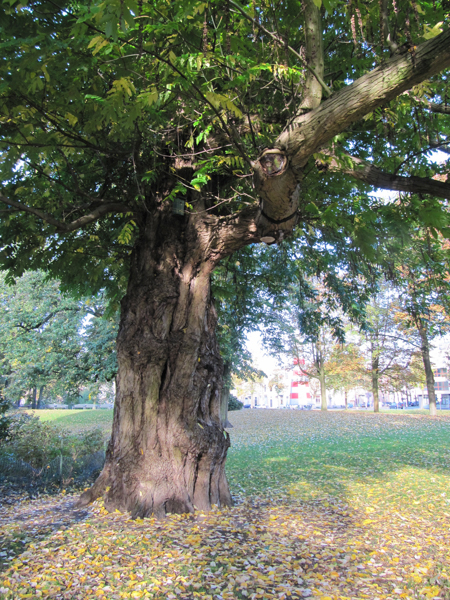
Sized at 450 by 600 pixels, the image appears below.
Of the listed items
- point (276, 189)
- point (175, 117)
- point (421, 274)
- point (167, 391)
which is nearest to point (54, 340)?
point (167, 391)

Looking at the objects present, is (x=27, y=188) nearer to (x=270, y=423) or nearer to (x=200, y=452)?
(x=200, y=452)

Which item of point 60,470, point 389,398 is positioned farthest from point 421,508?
point 389,398

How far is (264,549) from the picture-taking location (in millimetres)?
3840

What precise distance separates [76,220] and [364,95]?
3722 millimetres

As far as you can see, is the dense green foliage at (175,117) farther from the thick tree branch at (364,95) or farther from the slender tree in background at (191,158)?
the thick tree branch at (364,95)

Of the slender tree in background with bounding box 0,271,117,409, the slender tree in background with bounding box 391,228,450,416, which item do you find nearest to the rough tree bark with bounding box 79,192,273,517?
the slender tree in background with bounding box 391,228,450,416

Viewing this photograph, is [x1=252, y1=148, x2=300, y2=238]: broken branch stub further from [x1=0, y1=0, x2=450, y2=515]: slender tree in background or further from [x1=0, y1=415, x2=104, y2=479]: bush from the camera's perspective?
[x1=0, y1=415, x2=104, y2=479]: bush

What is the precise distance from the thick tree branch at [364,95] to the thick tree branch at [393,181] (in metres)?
0.96

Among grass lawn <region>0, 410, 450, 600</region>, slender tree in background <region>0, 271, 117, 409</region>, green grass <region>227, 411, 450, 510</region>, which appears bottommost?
green grass <region>227, 411, 450, 510</region>

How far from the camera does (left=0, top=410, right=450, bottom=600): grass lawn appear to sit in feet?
10.1

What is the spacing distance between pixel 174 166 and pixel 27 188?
2.10 meters

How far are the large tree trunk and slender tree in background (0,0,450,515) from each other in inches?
0.8

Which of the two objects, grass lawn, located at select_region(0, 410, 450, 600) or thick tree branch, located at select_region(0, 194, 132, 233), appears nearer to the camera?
grass lawn, located at select_region(0, 410, 450, 600)

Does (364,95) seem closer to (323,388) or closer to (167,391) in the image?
(167,391)
